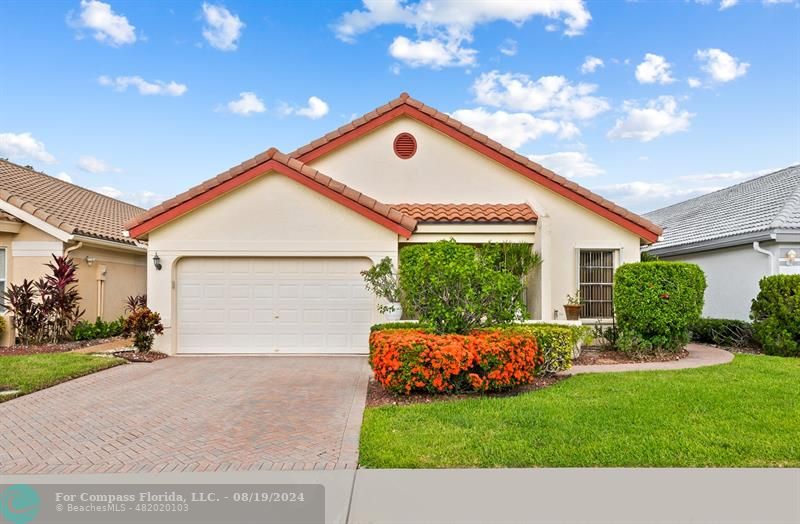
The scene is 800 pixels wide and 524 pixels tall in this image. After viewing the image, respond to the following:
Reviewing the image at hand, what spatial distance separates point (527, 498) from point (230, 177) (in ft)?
32.7

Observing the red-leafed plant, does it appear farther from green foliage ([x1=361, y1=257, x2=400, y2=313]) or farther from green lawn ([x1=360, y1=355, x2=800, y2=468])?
green lawn ([x1=360, y1=355, x2=800, y2=468])

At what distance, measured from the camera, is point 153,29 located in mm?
15219

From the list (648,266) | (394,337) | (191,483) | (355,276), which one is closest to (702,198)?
(648,266)

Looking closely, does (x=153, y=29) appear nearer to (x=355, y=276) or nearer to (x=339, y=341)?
(x=355, y=276)

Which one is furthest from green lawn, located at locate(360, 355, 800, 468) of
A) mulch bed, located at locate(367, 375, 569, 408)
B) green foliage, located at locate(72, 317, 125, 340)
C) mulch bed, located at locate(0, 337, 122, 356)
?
green foliage, located at locate(72, 317, 125, 340)

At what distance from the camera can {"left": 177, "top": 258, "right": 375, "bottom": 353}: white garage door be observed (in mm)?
11734

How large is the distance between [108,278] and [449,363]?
13214 millimetres

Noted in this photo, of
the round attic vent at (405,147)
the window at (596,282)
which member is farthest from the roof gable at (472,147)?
the window at (596,282)

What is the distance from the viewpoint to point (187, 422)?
Answer: 20.0ft

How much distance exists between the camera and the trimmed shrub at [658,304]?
10.6 metres

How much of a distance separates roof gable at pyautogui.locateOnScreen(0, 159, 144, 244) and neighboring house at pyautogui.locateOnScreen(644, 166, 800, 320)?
17.7m

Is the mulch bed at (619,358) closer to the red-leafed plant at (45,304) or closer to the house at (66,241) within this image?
the house at (66,241)

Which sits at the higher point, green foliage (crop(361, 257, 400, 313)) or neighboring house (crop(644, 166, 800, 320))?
neighboring house (crop(644, 166, 800, 320))

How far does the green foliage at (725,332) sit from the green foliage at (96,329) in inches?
655
